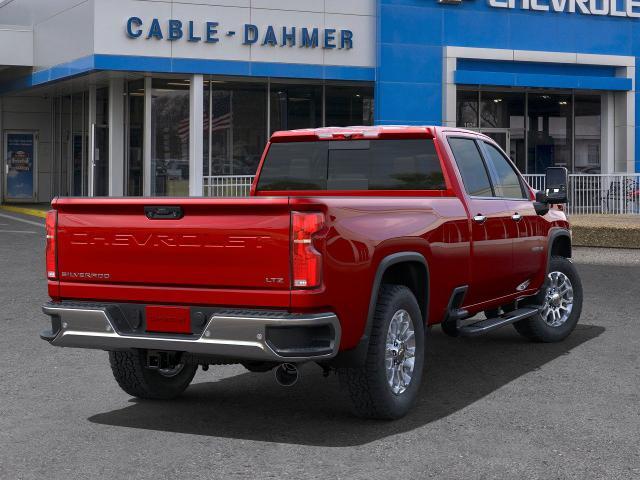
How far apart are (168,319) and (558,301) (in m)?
4.64

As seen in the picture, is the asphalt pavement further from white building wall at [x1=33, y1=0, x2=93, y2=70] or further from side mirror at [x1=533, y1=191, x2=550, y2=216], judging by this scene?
white building wall at [x1=33, y1=0, x2=93, y2=70]

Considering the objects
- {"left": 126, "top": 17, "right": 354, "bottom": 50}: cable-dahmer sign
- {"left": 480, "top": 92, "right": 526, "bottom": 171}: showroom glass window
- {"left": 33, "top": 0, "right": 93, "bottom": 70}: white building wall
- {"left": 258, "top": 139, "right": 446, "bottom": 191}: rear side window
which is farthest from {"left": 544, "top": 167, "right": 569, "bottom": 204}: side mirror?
{"left": 480, "top": 92, "right": 526, "bottom": 171}: showroom glass window

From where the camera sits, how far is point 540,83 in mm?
31062

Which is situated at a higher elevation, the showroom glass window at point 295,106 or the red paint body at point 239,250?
the showroom glass window at point 295,106

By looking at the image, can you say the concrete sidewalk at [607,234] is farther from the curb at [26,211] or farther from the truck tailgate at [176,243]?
the curb at [26,211]

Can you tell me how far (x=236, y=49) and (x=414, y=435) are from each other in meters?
22.7

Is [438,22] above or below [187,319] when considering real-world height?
above

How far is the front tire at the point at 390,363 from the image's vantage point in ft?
21.1

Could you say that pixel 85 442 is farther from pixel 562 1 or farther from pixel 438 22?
pixel 562 1

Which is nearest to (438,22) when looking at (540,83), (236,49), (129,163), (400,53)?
(400,53)

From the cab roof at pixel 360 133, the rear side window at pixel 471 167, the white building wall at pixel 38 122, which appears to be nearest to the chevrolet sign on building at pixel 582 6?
the white building wall at pixel 38 122

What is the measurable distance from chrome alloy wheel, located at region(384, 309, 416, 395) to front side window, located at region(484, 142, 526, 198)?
2182 millimetres

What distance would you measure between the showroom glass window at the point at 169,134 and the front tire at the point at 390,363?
2236 centimetres

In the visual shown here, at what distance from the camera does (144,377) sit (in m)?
7.17
